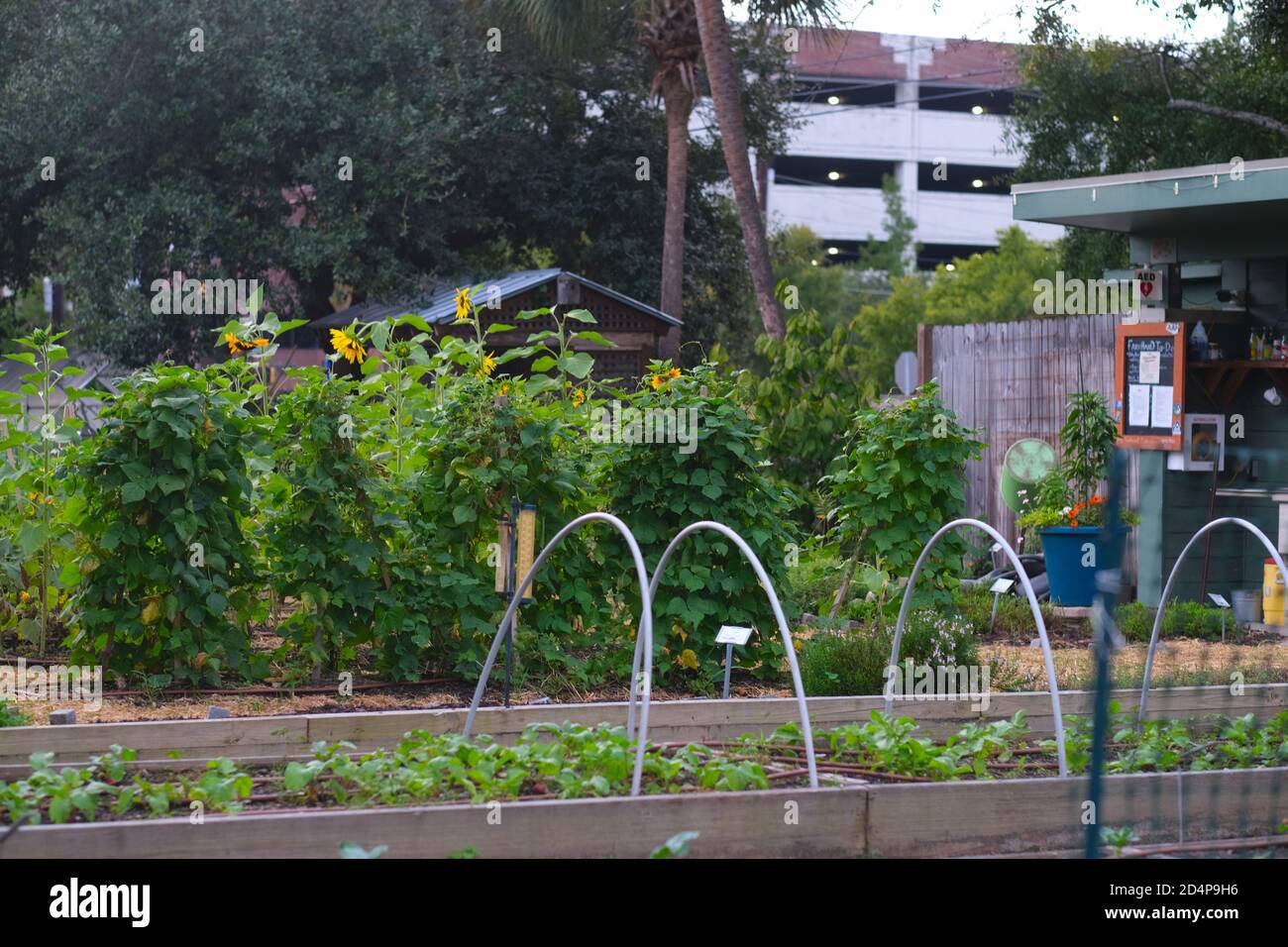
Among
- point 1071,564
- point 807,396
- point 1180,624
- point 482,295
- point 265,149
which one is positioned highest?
point 265,149

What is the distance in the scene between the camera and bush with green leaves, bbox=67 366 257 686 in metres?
7.28

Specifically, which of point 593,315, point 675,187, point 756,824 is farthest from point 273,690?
point 675,187

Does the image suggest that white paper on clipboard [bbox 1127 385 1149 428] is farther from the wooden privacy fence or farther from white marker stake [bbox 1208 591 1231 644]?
white marker stake [bbox 1208 591 1231 644]

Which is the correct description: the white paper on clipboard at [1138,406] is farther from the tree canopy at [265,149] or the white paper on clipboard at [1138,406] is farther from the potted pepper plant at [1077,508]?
the tree canopy at [265,149]

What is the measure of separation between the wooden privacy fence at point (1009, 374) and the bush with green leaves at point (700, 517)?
5520 mm

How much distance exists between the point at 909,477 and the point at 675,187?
529 inches

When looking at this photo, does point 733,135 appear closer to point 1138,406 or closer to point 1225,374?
point 1138,406

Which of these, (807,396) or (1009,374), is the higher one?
(1009,374)

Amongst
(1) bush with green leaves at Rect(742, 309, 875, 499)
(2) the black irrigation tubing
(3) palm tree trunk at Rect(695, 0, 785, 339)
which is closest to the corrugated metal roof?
(3) palm tree trunk at Rect(695, 0, 785, 339)

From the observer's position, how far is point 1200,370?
11.8 meters

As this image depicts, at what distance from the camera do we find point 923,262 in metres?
58.8

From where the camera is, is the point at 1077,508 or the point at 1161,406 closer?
the point at 1161,406

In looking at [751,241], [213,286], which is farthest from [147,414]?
[213,286]
